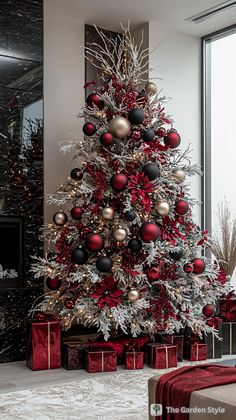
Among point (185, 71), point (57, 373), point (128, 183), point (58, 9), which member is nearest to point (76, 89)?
point (58, 9)

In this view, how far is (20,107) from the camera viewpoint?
492 centimetres

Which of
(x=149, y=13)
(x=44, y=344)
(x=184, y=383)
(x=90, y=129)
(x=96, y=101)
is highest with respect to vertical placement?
(x=149, y=13)

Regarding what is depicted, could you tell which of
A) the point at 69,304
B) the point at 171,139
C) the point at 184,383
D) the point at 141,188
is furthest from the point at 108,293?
the point at 184,383

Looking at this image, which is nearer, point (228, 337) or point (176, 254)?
point (176, 254)

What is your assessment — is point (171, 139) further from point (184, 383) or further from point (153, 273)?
point (184, 383)

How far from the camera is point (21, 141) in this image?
491 centimetres

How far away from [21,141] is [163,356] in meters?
2.16

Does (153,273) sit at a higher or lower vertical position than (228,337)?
higher

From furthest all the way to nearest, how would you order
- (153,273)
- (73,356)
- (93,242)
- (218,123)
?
1. (218,123)
2. (73,356)
3. (153,273)
4. (93,242)

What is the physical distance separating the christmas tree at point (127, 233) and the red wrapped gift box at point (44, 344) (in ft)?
0.34

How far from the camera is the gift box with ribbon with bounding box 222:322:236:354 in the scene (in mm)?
5082

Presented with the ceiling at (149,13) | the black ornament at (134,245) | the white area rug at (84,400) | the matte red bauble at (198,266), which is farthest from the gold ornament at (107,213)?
the ceiling at (149,13)

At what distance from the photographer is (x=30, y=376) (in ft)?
14.3

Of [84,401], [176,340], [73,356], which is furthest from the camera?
[176,340]
